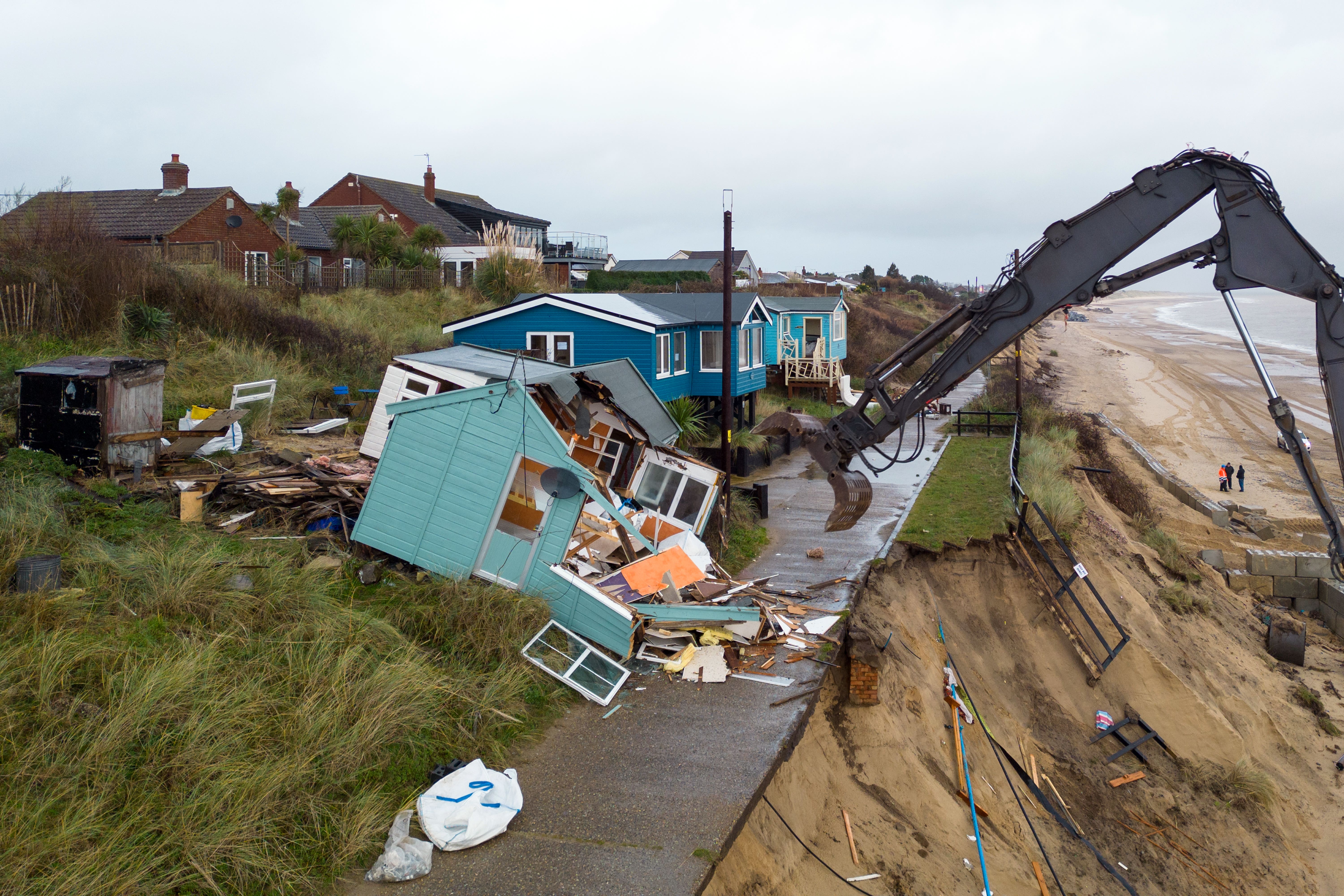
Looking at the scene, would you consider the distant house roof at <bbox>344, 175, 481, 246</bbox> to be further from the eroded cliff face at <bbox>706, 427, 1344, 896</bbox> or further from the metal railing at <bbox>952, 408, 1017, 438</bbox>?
the eroded cliff face at <bbox>706, 427, 1344, 896</bbox>

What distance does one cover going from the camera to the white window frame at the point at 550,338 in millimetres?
24516

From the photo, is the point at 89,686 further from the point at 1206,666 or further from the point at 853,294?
the point at 853,294

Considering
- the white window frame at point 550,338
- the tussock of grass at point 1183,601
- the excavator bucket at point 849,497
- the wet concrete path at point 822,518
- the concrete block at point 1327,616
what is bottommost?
the concrete block at point 1327,616

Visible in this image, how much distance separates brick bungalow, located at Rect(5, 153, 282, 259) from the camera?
32875 millimetres

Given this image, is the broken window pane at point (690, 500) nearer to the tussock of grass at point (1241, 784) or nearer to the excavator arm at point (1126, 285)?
the excavator arm at point (1126, 285)

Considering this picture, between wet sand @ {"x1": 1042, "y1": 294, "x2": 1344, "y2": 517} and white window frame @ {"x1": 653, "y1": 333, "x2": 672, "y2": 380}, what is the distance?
18299 mm

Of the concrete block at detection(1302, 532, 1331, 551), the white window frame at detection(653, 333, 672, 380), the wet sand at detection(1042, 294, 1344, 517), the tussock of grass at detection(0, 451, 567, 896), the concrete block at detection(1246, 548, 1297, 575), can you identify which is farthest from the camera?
the wet sand at detection(1042, 294, 1344, 517)

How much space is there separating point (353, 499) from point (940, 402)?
1361 inches

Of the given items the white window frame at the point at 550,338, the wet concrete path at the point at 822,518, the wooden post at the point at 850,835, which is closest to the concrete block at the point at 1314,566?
the wet concrete path at the point at 822,518

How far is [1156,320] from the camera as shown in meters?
148

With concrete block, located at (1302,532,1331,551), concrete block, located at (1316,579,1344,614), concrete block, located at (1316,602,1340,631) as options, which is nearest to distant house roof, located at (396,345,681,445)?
concrete block, located at (1316,579,1344,614)

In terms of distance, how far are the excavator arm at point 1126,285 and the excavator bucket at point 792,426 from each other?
3 cm

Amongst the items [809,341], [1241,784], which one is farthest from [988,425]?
[1241,784]

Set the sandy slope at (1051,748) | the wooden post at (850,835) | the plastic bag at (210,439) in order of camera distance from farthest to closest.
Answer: the plastic bag at (210,439) < the sandy slope at (1051,748) < the wooden post at (850,835)
